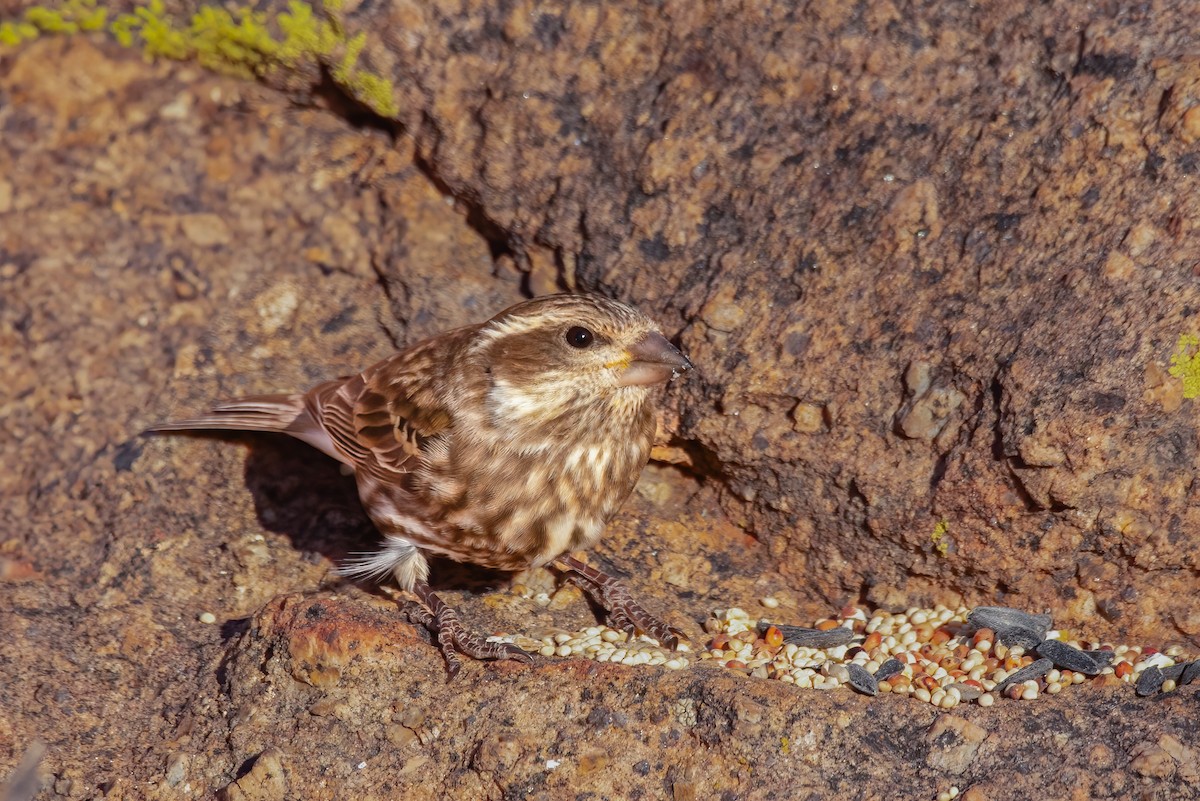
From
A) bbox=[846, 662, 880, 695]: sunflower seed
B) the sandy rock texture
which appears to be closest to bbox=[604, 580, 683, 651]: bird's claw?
the sandy rock texture

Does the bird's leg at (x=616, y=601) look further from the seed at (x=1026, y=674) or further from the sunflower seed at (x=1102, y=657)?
the sunflower seed at (x=1102, y=657)

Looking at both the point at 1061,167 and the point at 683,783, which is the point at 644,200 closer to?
the point at 1061,167

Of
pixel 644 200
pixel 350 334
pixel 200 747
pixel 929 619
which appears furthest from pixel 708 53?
pixel 200 747

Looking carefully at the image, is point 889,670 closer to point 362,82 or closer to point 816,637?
point 816,637

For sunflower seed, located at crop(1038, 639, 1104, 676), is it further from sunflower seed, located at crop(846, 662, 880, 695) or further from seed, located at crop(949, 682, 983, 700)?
sunflower seed, located at crop(846, 662, 880, 695)

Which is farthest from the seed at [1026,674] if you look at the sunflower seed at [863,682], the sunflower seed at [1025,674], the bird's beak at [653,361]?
the bird's beak at [653,361]
